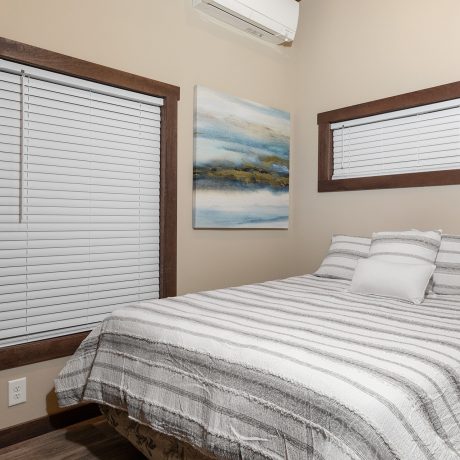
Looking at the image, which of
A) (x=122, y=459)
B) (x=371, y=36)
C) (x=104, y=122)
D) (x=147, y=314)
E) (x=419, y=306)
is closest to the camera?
(x=147, y=314)

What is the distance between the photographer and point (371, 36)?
3.10m

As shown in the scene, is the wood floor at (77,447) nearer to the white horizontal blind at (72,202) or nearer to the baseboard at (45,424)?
the baseboard at (45,424)

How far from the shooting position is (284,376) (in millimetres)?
1152

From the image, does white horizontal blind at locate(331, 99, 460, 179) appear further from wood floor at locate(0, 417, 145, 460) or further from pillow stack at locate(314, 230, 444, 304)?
wood floor at locate(0, 417, 145, 460)

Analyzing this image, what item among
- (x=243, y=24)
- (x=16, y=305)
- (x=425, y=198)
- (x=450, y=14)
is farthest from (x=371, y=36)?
(x=16, y=305)

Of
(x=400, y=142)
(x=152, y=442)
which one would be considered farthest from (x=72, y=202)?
(x=400, y=142)

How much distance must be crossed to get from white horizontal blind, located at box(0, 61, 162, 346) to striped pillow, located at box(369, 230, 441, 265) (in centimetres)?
139

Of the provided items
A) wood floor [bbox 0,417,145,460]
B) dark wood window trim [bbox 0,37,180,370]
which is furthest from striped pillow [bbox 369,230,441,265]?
wood floor [bbox 0,417,145,460]

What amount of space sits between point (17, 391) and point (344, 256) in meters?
2.04

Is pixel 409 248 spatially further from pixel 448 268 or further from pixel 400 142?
pixel 400 142

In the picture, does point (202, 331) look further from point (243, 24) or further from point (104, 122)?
point (243, 24)

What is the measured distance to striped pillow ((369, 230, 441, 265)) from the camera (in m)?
2.35

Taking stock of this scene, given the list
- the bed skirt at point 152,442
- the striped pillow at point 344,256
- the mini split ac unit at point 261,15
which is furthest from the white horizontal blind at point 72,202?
the striped pillow at point 344,256

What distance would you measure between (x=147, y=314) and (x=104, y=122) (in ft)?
4.08
